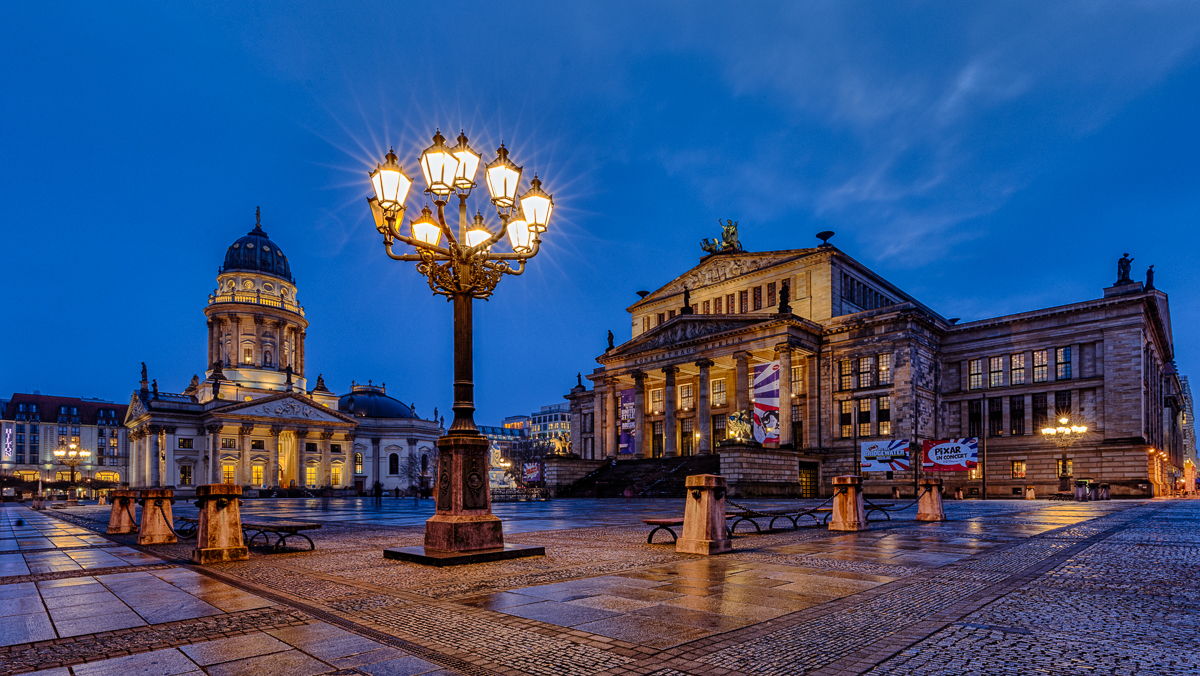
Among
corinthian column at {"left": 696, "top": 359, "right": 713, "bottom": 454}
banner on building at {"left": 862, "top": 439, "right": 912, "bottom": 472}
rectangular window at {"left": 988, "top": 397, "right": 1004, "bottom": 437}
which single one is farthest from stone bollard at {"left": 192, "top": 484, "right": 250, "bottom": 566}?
rectangular window at {"left": 988, "top": 397, "right": 1004, "bottom": 437}

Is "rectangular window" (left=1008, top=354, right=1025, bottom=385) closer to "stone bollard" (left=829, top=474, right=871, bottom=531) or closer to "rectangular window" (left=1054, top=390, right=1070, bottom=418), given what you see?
"rectangular window" (left=1054, top=390, right=1070, bottom=418)

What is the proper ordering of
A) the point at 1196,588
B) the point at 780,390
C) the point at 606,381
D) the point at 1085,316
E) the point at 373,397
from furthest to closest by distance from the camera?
the point at 373,397 < the point at 606,381 < the point at 780,390 < the point at 1085,316 < the point at 1196,588

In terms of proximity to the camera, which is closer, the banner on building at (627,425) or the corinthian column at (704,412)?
the corinthian column at (704,412)

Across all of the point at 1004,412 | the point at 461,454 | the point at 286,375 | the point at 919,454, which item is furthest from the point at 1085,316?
the point at 286,375

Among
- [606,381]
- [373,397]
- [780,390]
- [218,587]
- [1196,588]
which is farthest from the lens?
[373,397]

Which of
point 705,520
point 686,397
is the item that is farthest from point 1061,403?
point 705,520

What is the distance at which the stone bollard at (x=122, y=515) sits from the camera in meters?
19.9

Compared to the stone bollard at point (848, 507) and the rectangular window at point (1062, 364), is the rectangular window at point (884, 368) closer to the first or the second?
the rectangular window at point (1062, 364)

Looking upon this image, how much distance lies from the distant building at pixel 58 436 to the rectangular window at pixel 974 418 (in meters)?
127

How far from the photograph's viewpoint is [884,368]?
53.6 m

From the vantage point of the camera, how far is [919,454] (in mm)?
50062

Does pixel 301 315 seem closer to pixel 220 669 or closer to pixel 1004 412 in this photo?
pixel 1004 412

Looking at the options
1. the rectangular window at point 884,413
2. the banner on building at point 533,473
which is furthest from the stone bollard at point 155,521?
the rectangular window at point 884,413

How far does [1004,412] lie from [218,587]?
5643 centimetres
